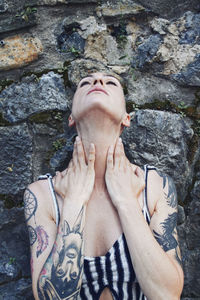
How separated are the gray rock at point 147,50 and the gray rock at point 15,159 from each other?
94 centimetres

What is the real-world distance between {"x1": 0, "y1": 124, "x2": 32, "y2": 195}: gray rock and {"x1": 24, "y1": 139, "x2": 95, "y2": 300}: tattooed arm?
0.91 feet

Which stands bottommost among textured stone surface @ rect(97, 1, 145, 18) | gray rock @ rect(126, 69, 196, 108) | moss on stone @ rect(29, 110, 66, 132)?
moss on stone @ rect(29, 110, 66, 132)

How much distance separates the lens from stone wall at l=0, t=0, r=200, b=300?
2.43m

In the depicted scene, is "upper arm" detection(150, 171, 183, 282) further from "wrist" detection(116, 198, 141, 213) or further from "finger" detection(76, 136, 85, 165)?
"finger" detection(76, 136, 85, 165)

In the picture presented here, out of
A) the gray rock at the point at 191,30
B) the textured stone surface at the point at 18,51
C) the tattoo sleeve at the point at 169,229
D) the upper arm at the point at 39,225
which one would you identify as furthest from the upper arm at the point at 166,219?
the textured stone surface at the point at 18,51

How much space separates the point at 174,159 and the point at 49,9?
1390 millimetres

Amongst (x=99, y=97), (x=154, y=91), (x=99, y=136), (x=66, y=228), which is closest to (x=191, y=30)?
(x=154, y=91)

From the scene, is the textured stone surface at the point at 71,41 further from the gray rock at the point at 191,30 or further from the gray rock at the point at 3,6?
the gray rock at the point at 191,30

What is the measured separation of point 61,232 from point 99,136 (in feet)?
1.95

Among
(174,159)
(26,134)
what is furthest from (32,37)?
(174,159)

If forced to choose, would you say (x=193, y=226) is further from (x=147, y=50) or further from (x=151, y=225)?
(x=147, y=50)

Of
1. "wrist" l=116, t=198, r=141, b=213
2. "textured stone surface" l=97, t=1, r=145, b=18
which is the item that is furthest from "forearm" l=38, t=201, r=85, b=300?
"textured stone surface" l=97, t=1, r=145, b=18

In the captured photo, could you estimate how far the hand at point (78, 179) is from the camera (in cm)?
202

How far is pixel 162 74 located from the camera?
261 centimetres
